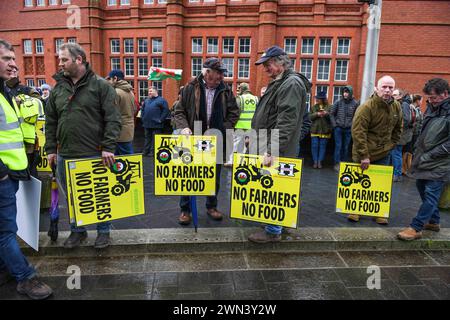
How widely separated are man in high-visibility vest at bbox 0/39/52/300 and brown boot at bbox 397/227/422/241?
12.3 feet

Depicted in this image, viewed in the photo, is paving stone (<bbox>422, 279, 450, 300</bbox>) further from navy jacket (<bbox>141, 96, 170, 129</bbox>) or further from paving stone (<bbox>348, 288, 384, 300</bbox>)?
navy jacket (<bbox>141, 96, 170, 129</bbox>)

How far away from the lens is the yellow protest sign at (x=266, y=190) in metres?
3.68

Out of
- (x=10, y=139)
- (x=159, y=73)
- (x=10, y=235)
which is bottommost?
(x=10, y=235)

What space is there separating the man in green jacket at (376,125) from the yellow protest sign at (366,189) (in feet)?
0.47

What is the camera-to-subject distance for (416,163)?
411 centimetres

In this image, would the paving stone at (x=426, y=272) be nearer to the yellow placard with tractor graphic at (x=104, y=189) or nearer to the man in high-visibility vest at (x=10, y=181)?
the yellow placard with tractor graphic at (x=104, y=189)

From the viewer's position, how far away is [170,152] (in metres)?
3.95

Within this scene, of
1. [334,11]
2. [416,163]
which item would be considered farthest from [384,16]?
[416,163]

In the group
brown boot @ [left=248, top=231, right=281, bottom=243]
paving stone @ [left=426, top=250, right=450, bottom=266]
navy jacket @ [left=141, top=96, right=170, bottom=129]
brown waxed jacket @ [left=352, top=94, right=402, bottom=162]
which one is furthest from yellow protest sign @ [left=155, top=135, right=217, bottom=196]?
navy jacket @ [left=141, top=96, right=170, bottom=129]

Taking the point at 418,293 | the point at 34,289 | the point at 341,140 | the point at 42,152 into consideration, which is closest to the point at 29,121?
the point at 42,152

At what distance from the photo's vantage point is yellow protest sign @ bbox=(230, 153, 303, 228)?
3684 mm

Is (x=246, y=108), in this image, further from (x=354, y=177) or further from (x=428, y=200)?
(x=428, y=200)

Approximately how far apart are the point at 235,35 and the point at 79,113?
39.9 feet
